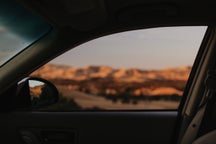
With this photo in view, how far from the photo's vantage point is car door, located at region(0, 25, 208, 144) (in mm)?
2992

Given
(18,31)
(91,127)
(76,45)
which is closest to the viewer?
(18,31)

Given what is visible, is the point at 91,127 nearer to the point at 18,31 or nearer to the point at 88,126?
the point at 88,126

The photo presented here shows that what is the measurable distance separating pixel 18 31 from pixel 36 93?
0.49 m

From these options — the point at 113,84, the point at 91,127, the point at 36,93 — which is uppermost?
the point at 113,84

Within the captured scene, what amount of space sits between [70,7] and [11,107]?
1024 millimetres

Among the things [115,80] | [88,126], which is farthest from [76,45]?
[115,80]

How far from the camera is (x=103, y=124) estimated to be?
3.04 meters

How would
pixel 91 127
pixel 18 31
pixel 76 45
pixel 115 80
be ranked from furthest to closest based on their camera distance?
pixel 115 80 < pixel 91 127 < pixel 76 45 < pixel 18 31

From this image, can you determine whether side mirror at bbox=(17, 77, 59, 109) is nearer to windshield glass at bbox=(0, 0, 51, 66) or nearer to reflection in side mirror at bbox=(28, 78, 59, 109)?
reflection in side mirror at bbox=(28, 78, 59, 109)

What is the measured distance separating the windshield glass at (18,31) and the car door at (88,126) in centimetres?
46

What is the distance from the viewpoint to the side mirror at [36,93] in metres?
2.78

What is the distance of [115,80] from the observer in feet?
15.5

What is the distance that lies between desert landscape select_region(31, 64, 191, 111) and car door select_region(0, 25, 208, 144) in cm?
66

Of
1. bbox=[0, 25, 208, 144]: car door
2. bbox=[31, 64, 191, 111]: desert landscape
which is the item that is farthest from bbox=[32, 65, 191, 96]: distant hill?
bbox=[0, 25, 208, 144]: car door
